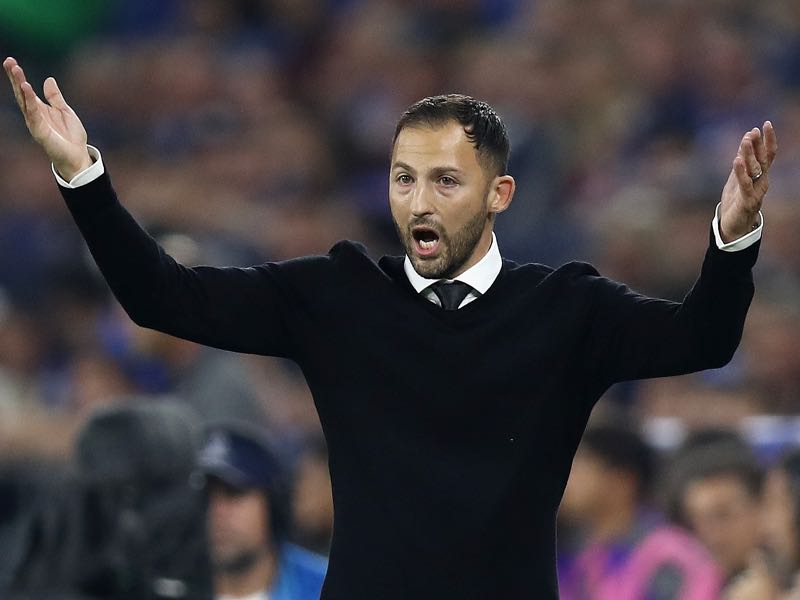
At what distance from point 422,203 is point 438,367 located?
289mm

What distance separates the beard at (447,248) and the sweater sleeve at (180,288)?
0.22m

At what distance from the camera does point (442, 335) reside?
135 inches

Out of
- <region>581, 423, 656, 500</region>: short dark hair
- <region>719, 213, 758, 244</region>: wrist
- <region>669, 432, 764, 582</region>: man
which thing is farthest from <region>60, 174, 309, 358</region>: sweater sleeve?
<region>581, 423, 656, 500</region>: short dark hair

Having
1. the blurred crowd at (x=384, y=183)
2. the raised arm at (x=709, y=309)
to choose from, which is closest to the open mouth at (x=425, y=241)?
the raised arm at (x=709, y=309)

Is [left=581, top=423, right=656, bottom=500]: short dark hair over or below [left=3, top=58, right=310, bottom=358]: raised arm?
below

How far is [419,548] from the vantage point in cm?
332

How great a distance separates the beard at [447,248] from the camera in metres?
3.44

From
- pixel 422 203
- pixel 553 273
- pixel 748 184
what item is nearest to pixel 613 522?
pixel 553 273

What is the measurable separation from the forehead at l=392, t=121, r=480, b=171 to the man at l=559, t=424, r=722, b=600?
2.13m

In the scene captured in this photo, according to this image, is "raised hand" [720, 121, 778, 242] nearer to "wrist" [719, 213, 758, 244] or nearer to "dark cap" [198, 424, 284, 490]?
"wrist" [719, 213, 758, 244]

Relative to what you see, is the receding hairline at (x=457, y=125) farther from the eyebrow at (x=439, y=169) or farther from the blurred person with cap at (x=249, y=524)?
the blurred person with cap at (x=249, y=524)

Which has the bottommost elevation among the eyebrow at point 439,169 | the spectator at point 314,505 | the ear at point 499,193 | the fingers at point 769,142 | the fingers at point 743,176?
the spectator at point 314,505

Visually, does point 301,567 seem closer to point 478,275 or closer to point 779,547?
point 779,547

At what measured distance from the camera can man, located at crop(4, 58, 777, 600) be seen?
10.9ft
